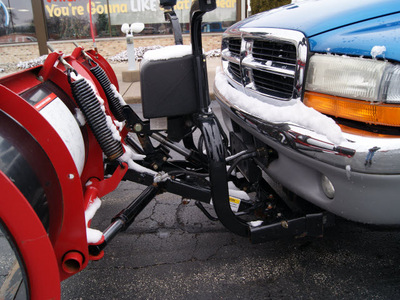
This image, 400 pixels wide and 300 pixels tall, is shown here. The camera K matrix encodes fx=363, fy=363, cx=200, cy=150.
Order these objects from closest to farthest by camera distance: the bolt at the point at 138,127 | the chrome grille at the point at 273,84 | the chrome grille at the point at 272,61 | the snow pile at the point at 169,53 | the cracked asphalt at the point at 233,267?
1. the chrome grille at the point at 272,61
2. the chrome grille at the point at 273,84
3. the snow pile at the point at 169,53
4. the cracked asphalt at the point at 233,267
5. the bolt at the point at 138,127

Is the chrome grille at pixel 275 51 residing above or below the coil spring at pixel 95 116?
above

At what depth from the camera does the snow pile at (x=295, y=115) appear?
1.71m

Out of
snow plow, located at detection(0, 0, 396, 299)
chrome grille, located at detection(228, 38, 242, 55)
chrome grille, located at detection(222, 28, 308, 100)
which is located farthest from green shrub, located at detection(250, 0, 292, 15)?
chrome grille, located at detection(222, 28, 308, 100)

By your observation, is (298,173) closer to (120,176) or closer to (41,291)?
(120,176)

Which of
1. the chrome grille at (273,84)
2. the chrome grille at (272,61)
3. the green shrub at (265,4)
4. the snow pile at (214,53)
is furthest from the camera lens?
the snow pile at (214,53)

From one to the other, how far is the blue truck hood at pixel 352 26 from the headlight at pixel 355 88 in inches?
2.0

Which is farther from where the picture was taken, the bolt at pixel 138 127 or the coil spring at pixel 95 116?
the bolt at pixel 138 127

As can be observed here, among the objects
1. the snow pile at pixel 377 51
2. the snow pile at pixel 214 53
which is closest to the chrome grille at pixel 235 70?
the snow pile at pixel 377 51

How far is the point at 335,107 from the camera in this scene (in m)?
1.84

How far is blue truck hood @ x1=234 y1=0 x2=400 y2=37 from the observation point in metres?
1.81

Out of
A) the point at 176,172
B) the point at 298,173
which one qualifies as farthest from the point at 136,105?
the point at 298,173

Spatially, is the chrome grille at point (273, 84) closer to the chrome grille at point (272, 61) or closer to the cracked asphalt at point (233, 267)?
the chrome grille at point (272, 61)

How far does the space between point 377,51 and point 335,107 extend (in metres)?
0.33

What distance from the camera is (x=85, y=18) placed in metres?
14.8
